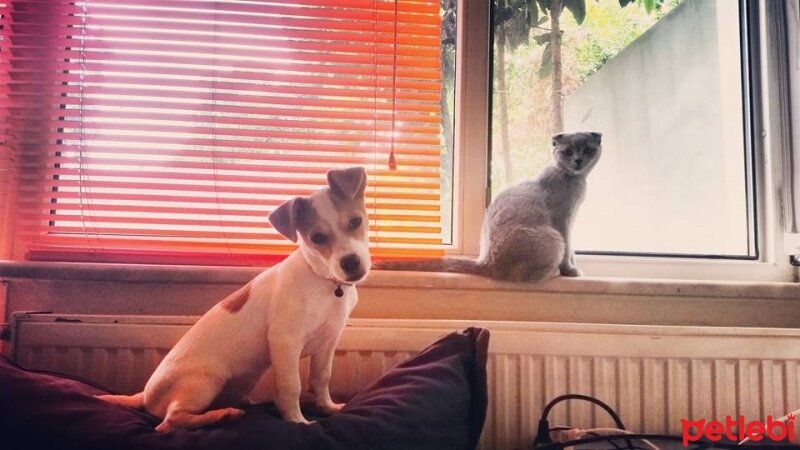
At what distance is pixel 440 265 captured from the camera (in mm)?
1318

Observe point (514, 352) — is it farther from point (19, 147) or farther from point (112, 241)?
point (19, 147)

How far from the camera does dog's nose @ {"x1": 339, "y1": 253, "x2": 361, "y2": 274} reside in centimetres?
88

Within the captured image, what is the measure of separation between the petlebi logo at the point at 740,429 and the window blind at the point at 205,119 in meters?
0.73

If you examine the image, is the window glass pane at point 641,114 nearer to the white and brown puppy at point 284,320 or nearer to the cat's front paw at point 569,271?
the cat's front paw at point 569,271

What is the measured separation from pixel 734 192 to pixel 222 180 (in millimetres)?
1514

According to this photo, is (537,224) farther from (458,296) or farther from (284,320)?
(284,320)

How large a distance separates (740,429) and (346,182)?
1026 mm

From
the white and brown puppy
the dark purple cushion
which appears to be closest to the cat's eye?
the white and brown puppy

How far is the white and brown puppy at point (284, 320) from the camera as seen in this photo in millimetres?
874

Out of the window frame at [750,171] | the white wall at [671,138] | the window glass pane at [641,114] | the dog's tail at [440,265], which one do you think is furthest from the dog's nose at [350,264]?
the white wall at [671,138]

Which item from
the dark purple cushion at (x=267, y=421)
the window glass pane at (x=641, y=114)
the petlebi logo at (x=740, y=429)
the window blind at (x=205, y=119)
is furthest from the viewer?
the window glass pane at (x=641, y=114)

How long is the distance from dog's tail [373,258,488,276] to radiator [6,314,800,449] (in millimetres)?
161

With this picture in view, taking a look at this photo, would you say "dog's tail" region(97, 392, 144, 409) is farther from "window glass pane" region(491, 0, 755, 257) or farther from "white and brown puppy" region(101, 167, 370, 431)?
"window glass pane" region(491, 0, 755, 257)

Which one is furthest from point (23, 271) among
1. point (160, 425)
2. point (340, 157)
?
point (340, 157)
